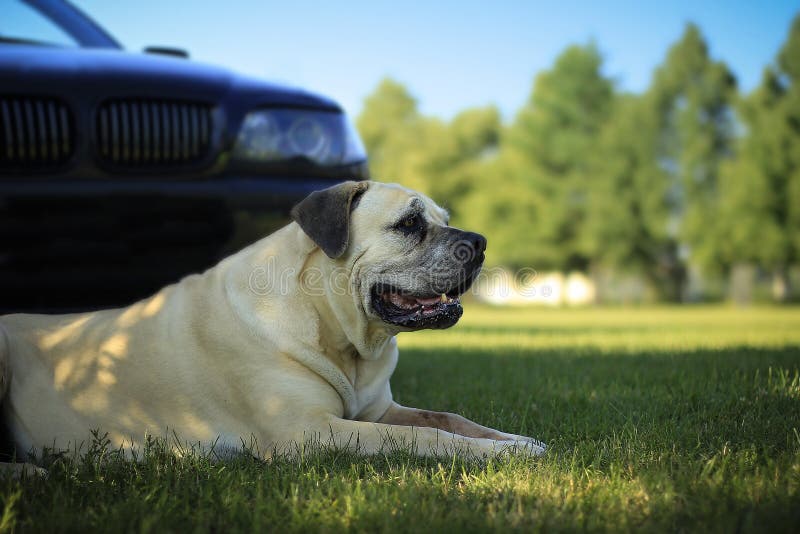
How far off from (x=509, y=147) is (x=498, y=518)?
39.6 metres

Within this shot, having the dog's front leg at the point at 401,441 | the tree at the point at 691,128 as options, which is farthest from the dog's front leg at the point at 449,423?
the tree at the point at 691,128

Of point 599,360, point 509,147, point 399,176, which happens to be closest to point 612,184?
point 509,147

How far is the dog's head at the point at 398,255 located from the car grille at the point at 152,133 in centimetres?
97

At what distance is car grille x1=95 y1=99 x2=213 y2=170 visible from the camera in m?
3.54

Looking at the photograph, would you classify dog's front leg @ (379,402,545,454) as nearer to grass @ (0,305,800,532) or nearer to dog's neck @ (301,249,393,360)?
grass @ (0,305,800,532)

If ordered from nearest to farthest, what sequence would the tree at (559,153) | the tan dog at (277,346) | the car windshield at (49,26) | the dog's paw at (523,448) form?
1. the dog's paw at (523,448)
2. the tan dog at (277,346)
3. the car windshield at (49,26)
4. the tree at (559,153)

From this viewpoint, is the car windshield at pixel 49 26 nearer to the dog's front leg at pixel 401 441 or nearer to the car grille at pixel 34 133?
the car grille at pixel 34 133

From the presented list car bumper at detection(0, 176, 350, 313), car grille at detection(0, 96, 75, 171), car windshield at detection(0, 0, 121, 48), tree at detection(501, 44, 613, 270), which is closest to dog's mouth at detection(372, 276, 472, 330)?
car bumper at detection(0, 176, 350, 313)

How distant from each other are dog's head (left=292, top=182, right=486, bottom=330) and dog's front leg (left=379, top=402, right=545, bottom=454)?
1.34ft

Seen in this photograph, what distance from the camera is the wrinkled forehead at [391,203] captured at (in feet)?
10.5

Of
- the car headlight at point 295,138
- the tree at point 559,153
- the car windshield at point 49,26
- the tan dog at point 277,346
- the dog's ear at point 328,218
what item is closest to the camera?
the tan dog at point 277,346

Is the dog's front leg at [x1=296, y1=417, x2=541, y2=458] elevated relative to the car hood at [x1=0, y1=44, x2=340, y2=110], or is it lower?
lower

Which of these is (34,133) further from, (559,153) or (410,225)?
(559,153)

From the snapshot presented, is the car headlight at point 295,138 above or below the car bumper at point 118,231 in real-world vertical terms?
above
